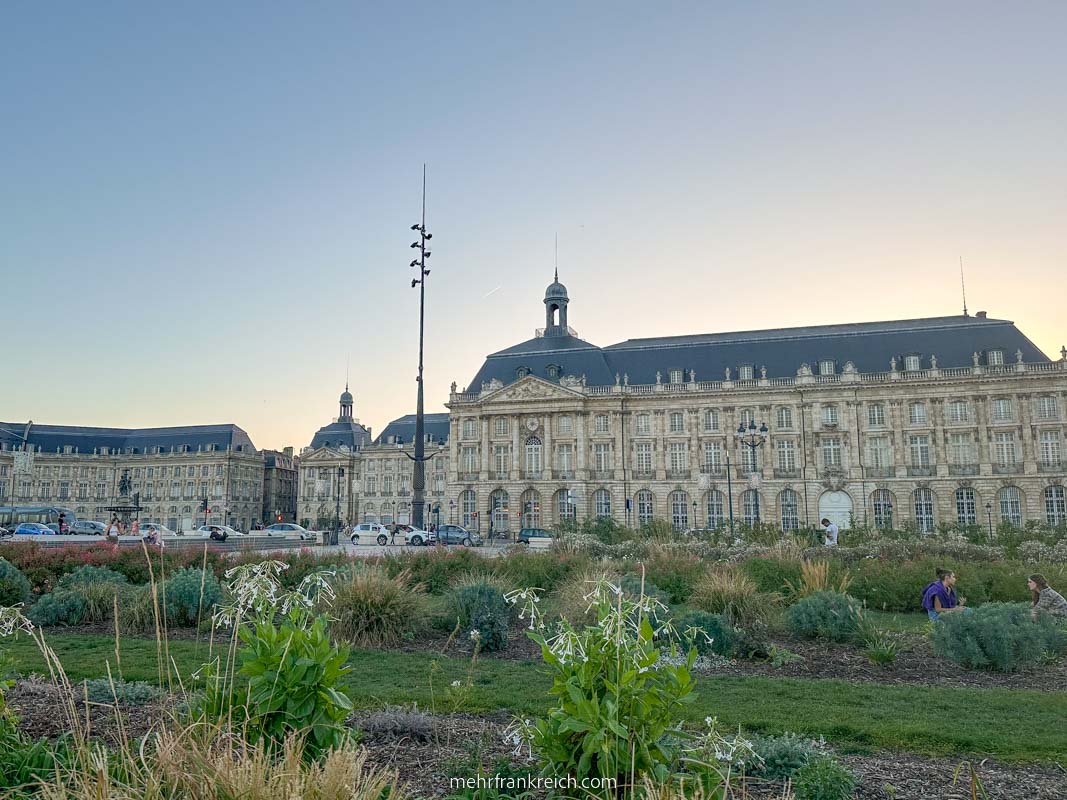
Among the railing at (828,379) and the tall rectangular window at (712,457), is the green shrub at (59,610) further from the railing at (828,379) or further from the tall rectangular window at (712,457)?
→ the tall rectangular window at (712,457)

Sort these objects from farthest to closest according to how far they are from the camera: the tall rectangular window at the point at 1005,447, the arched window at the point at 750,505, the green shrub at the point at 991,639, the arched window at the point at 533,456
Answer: the arched window at the point at 533,456
the arched window at the point at 750,505
the tall rectangular window at the point at 1005,447
the green shrub at the point at 991,639

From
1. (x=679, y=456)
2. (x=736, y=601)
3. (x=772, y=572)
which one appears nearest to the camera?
(x=736, y=601)

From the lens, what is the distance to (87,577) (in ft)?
44.0

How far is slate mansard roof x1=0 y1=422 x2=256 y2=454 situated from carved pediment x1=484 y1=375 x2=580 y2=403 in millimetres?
45312

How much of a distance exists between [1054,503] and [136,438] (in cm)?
9842

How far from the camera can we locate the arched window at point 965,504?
5129 cm

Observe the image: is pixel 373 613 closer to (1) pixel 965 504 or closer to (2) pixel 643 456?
(2) pixel 643 456

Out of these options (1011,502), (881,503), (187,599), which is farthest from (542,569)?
(1011,502)

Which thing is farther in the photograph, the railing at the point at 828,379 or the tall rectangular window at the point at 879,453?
the tall rectangular window at the point at 879,453

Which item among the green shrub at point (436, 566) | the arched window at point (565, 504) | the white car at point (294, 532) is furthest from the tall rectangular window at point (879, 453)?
the green shrub at point (436, 566)

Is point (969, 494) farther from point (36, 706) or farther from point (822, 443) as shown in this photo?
point (36, 706)

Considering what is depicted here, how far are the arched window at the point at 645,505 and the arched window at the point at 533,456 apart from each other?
28.0ft

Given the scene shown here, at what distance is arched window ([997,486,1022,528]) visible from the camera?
Result: 5053cm

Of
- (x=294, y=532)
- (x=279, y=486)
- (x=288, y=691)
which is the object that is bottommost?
(x=294, y=532)
